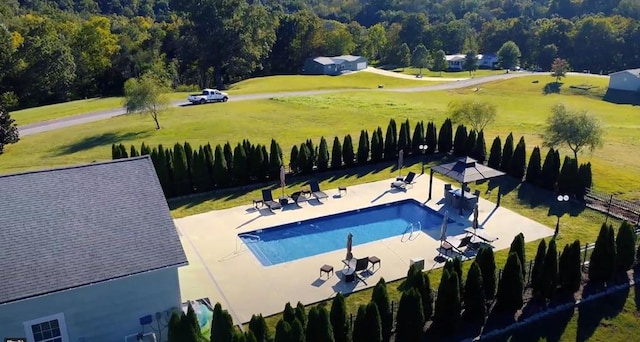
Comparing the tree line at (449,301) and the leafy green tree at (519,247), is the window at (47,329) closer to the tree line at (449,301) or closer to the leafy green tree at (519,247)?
the tree line at (449,301)

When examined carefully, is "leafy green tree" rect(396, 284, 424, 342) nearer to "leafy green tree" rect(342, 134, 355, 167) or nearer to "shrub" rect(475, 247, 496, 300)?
"shrub" rect(475, 247, 496, 300)

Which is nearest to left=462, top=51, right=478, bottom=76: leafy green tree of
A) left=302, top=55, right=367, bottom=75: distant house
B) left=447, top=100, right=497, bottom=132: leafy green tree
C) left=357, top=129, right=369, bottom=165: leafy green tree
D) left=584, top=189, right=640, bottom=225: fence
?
left=302, top=55, right=367, bottom=75: distant house

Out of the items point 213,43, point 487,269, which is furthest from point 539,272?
point 213,43

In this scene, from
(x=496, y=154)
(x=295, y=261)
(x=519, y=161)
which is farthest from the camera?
(x=496, y=154)

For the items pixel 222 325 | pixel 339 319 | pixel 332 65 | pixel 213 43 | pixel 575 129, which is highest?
pixel 213 43

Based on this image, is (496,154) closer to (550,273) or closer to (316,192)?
(316,192)

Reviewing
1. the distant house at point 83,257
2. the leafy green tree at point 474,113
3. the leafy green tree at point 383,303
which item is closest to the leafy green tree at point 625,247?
the leafy green tree at point 383,303
